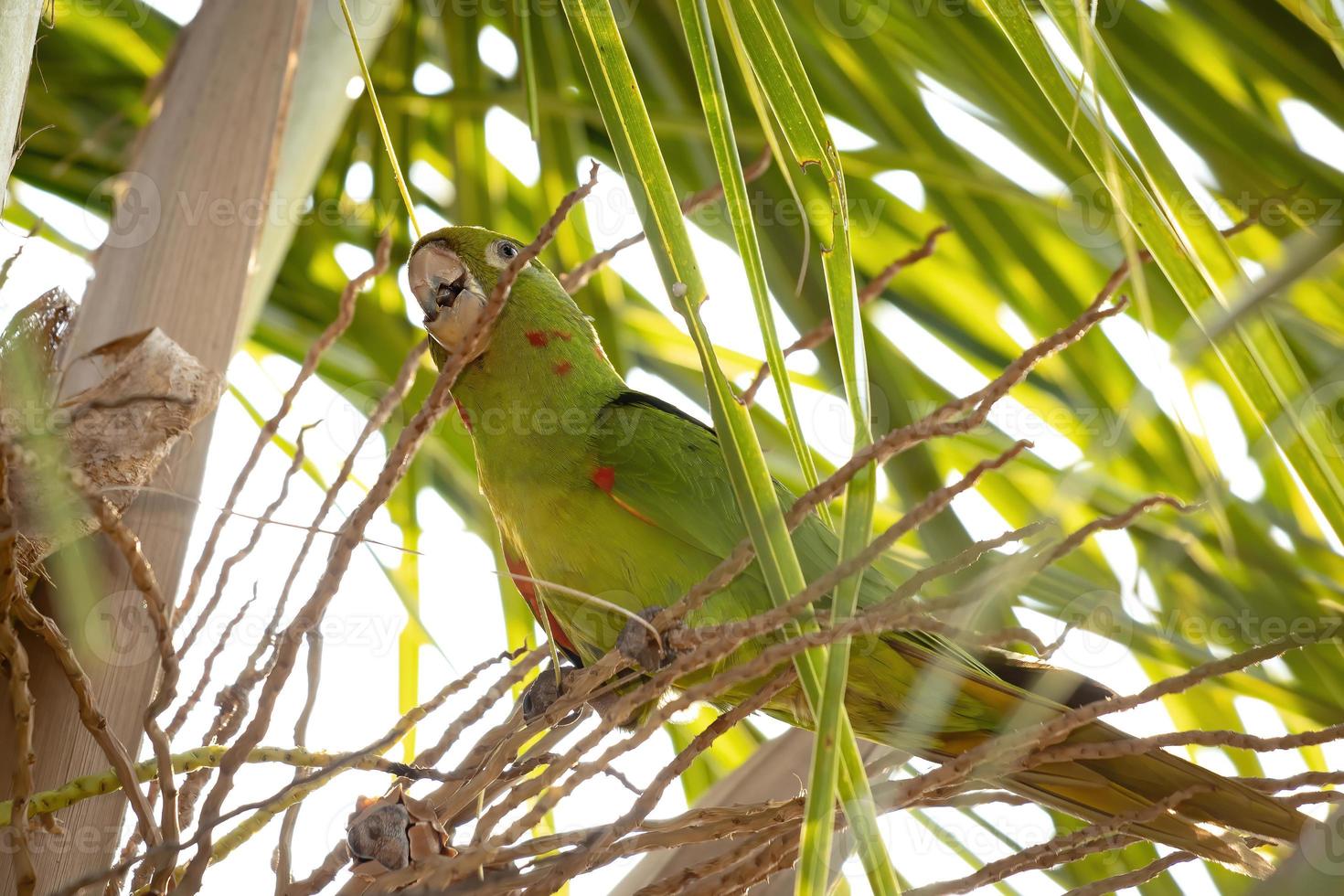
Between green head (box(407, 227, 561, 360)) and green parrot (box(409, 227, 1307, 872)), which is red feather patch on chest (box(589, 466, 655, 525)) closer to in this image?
green parrot (box(409, 227, 1307, 872))

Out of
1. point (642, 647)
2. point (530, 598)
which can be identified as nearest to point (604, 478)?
point (530, 598)

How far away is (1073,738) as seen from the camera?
150 centimetres

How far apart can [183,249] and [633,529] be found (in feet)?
2.59

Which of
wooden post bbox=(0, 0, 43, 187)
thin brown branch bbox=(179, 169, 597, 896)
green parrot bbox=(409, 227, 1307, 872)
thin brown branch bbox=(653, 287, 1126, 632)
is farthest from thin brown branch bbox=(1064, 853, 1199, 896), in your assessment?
wooden post bbox=(0, 0, 43, 187)

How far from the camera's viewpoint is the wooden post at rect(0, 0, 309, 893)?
1.23 meters

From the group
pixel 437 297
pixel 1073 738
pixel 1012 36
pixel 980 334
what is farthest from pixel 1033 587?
pixel 437 297

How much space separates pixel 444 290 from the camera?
6.42 ft

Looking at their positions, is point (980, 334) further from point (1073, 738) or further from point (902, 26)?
point (1073, 738)

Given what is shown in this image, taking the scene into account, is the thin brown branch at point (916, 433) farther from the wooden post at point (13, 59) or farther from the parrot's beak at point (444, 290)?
the parrot's beak at point (444, 290)

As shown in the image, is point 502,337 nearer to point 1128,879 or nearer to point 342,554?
point 342,554

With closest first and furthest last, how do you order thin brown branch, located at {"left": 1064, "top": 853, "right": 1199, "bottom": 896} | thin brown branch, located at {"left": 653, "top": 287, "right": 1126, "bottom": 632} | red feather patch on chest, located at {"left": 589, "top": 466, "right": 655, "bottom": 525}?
thin brown branch, located at {"left": 653, "top": 287, "right": 1126, "bottom": 632}, thin brown branch, located at {"left": 1064, "top": 853, "right": 1199, "bottom": 896}, red feather patch on chest, located at {"left": 589, "top": 466, "right": 655, "bottom": 525}

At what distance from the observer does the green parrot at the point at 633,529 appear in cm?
150

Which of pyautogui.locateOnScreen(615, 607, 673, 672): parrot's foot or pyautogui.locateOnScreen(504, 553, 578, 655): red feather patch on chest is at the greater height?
pyautogui.locateOnScreen(504, 553, 578, 655): red feather patch on chest

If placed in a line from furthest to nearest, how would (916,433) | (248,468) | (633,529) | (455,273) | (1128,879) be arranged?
1. (455,273)
2. (633,529)
3. (248,468)
4. (1128,879)
5. (916,433)
